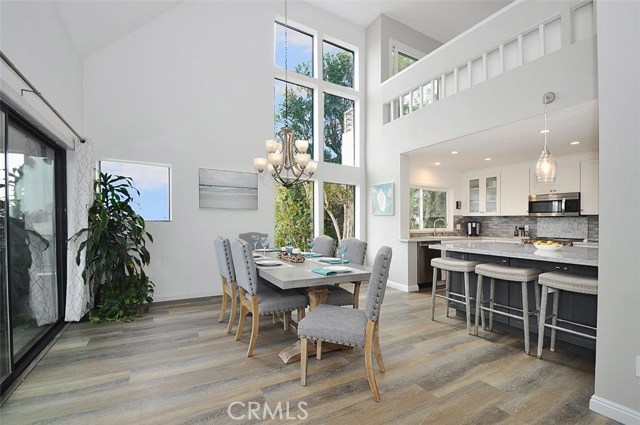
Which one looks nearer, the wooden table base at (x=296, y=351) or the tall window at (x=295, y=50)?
the wooden table base at (x=296, y=351)

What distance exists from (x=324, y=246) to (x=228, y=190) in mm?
1840

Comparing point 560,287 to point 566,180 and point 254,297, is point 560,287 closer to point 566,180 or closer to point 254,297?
point 254,297

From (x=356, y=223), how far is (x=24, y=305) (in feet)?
15.9

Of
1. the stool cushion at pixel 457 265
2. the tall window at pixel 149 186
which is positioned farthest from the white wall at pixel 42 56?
the stool cushion at pixel 457 265

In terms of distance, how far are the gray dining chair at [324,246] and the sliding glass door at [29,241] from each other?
2.91 m

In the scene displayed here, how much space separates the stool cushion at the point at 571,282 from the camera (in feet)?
7.72

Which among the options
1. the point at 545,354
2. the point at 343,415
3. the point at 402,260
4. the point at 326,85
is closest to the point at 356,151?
the point at 326,85

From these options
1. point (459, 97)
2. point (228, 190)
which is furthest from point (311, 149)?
point (459, 97)

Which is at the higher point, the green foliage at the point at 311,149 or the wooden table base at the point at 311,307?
the green foliage at the point at 311,149

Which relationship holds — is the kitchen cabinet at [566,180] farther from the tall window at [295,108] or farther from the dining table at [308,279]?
the dining table at [308,279]

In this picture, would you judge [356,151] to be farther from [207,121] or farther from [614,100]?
[614,100]

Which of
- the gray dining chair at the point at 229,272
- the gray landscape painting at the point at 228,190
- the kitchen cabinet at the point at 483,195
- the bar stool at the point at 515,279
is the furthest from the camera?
the kitchen cabinet at the point at 483,195

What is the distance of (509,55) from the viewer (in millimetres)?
3680

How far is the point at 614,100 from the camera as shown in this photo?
186 cm
